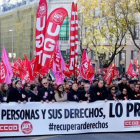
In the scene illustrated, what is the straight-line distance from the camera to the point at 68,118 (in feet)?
44.8

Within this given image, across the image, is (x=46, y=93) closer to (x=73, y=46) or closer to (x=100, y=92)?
(x=100, y=92)

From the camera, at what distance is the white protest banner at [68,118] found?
13.2 m

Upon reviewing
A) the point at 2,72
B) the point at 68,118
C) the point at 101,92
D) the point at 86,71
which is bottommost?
the point at 68,118

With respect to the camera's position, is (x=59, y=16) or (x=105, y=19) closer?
(x=59, y=16)

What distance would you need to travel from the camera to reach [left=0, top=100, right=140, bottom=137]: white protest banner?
43.4 ft

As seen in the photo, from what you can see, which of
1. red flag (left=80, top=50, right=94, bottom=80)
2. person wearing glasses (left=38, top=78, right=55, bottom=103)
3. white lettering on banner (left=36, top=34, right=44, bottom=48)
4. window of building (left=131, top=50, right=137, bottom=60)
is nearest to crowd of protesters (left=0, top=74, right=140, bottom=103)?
person wearing glasses (left=38, top=78, right=55, bottom=103)

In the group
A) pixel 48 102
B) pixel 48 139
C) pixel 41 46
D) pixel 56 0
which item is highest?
pixel 56 0

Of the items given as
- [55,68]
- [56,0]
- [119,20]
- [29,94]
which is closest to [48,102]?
[29,94]

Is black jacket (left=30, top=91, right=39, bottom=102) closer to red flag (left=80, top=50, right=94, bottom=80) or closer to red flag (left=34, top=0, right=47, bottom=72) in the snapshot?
red flag (left=34, top=0, right=47, bottom=72)

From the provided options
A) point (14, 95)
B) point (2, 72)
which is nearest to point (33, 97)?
point (14, 95)

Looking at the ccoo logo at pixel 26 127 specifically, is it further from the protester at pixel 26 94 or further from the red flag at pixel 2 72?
the red flag at pixel 2 72

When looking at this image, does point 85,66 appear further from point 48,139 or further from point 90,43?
point 90,43

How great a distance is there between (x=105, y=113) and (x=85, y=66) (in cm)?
936

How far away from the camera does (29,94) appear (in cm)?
1422
